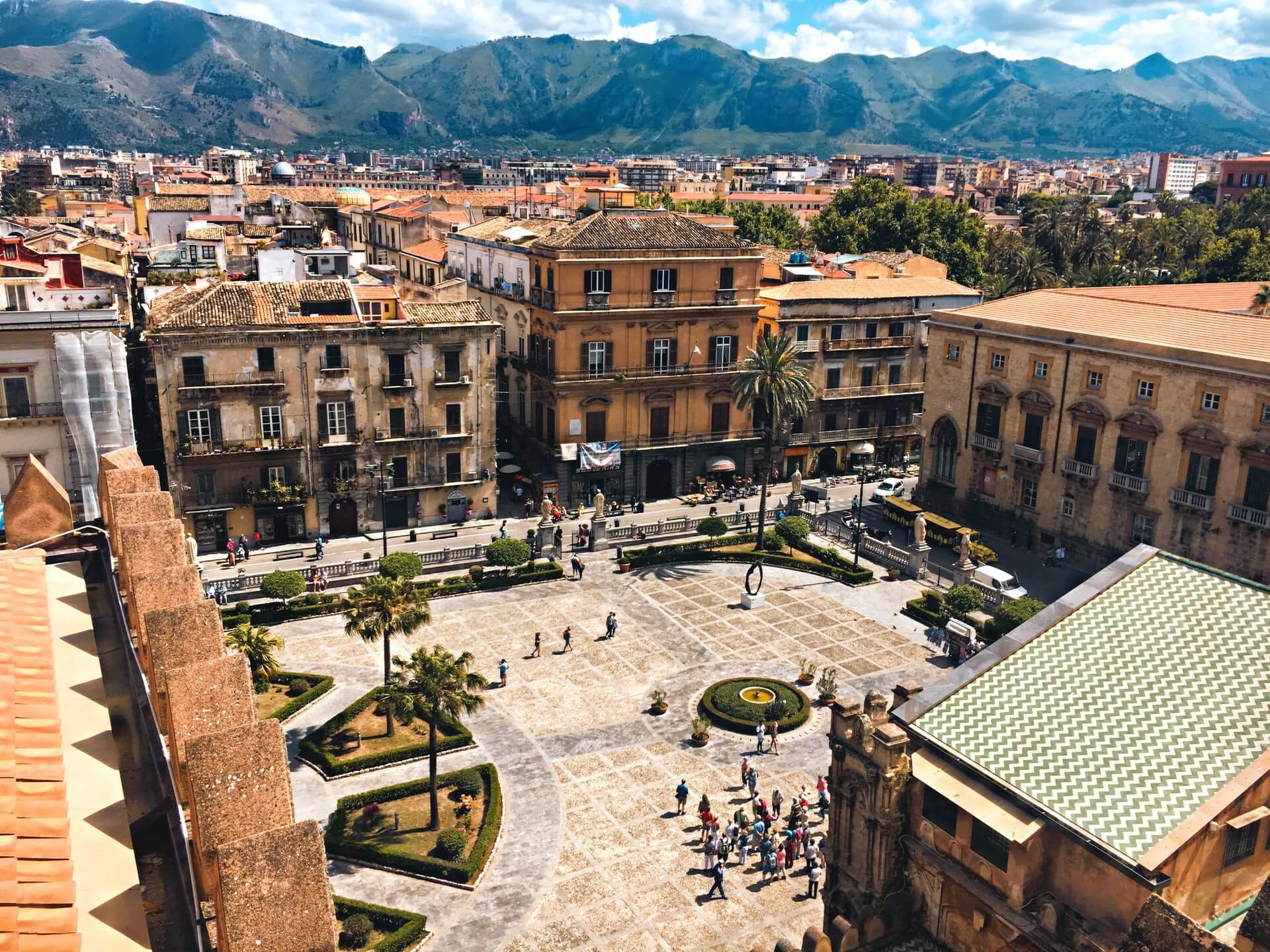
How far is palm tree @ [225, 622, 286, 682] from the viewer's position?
37219 millimetres

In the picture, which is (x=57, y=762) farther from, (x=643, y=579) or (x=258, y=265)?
(x=258, y=265)

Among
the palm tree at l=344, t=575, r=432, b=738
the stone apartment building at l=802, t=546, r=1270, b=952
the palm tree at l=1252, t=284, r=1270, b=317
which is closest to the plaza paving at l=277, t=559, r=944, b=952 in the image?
the palm tree at l=344, t=575, r=432, b=738

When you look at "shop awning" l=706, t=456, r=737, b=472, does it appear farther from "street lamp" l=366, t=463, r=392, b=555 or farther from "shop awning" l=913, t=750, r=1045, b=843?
"shop awning" l=913, t=750, r=1045, b=843

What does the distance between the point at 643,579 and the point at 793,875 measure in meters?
25.8

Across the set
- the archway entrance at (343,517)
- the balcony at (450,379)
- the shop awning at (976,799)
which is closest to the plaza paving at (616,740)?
the shop awning at (976,799)

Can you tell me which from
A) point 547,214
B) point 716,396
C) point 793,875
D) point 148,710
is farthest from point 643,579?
point 547,214

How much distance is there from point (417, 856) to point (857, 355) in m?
53.3

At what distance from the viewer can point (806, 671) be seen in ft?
147

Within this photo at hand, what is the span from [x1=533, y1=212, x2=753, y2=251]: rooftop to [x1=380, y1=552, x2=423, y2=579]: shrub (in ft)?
76.7

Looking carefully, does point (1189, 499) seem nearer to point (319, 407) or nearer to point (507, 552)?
point (507, 552)

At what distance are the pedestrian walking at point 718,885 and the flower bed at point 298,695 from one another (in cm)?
1825

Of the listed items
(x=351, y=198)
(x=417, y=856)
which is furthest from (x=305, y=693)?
(x=351, y=198)

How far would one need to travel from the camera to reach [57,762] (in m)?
11.3

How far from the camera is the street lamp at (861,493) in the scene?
59266 millimetres
